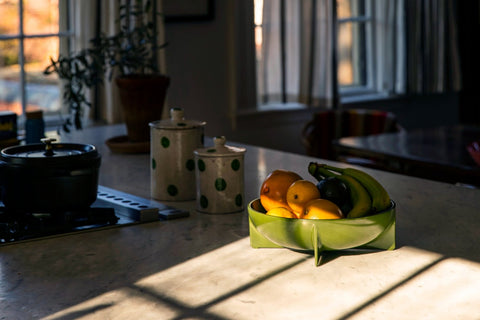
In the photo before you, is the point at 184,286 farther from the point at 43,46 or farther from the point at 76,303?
the point at 43,46

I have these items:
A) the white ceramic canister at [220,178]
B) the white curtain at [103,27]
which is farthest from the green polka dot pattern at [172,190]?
the white curtain at [103,27]

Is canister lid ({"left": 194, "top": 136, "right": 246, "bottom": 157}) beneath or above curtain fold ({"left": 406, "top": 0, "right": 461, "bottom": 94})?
beneath

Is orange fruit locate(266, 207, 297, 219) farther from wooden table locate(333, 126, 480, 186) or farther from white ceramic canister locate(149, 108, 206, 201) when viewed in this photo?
wooden table locate(333, 126, 480, 186)

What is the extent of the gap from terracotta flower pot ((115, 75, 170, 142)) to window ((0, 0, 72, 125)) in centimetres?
196

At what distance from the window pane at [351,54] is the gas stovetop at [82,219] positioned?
13.1 ft

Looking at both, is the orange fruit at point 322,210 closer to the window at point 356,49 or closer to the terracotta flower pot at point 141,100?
the terracotta flower pot at point 141,100

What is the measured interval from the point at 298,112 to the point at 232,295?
4.03 metres

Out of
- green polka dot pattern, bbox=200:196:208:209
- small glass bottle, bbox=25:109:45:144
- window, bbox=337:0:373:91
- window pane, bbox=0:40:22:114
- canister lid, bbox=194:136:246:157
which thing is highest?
window, bbox=337:0:373:91

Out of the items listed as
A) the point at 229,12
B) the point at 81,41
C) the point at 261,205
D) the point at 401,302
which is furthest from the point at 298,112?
the point at 401,302

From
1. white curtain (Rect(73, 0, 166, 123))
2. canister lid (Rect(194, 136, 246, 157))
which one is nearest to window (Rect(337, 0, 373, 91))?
white curtain (Rect(73, 0, 166, 123))

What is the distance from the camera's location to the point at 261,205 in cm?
140

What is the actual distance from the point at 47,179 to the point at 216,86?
11.0 feet

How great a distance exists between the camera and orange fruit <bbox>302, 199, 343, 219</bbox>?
128cm

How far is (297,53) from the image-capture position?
16.2 ft
